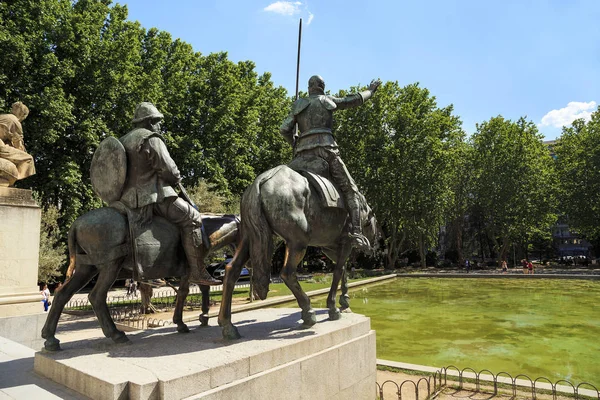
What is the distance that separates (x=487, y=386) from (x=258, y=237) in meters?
4.76

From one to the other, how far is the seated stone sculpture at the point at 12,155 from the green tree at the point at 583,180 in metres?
42.2

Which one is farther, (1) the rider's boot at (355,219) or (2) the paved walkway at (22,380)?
(1) the rider's boot at (355,219)

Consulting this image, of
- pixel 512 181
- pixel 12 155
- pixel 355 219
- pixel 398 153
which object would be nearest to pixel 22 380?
pixel 355 219

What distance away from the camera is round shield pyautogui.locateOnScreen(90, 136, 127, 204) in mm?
4801

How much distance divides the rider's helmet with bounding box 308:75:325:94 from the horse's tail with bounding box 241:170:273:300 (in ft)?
7.36

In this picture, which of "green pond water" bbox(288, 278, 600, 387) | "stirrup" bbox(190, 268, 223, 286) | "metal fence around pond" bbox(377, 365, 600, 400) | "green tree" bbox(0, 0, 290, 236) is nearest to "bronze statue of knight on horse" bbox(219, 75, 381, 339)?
"stirrup" bbox(190, 268, 223, 286)

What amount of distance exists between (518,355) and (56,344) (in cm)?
855

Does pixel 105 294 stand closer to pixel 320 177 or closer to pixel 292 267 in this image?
pixel 292 267

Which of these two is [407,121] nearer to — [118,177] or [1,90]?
[1,90]

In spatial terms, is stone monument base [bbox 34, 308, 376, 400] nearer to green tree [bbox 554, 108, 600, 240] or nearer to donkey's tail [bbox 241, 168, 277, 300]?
donkey's tail [bbox 241, 168, 277, 300]

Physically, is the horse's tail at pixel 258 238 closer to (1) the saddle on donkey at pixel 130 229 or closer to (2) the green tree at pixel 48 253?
(1) the saddle on donkey at pixel 130 229

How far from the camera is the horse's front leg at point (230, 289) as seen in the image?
Answer: 4.91m

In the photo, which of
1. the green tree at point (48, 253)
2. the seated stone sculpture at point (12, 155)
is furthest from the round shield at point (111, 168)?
the green tree at point (48, 253)

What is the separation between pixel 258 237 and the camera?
5086 mm
